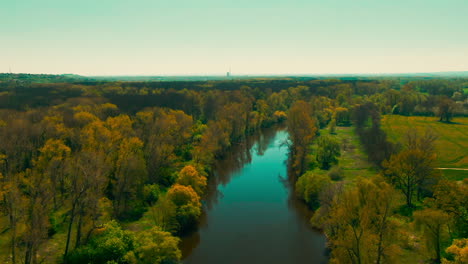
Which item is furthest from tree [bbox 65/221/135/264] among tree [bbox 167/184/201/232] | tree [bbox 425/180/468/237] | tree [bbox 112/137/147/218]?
tree [bbox 425/180/468/237]

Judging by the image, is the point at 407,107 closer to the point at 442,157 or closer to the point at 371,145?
the point at 442,157

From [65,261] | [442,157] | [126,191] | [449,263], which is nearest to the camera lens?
[449,263]

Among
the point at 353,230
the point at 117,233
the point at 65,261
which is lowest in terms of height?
the point at 65,261

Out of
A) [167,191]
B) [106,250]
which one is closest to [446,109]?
[167,191]

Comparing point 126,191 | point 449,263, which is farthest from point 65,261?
point 449,263

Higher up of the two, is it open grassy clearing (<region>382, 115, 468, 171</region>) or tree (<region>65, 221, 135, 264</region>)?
open grassy clearing (<region>382, 115, 468, 171</region>)

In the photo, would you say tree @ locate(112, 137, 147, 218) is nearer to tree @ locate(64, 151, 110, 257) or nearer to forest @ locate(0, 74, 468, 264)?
forest @ locate(0, 74, 468, 264)

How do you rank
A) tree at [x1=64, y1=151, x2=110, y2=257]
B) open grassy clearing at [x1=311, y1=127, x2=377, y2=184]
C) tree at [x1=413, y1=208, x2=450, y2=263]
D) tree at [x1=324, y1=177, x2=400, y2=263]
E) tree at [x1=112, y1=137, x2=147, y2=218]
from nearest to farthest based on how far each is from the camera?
tree at [x1=324, y1=177, x2=400, y2=263] → tree at [x1=413, y1=208, x2=450, y2=263] → tree at [x1=64, y1=151, x2=110, y2=257] → tree at [x1=112, y1=137, x2=147, y2=218] → open grassy clearing at [x1=311, y1=127, x2=377, y2=184]
